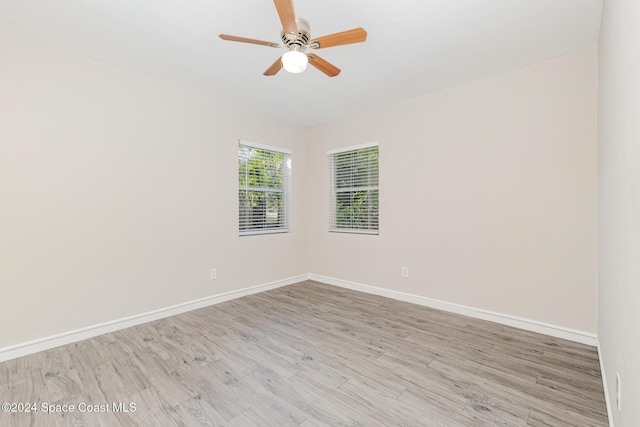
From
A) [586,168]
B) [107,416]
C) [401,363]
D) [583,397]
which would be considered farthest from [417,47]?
[107,416]

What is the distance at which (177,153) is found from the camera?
3.19m

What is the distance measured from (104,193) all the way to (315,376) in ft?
8.22

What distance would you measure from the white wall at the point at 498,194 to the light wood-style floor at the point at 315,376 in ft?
1.47

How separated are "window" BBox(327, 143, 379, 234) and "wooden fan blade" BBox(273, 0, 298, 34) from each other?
2.35 metres

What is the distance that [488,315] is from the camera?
2.93 m

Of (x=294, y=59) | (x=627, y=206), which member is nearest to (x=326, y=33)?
(x=294, y=59)

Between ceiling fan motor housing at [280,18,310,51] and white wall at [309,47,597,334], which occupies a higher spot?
ceiling fan motor housing at [280,18,310,51]

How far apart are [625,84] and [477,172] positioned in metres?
1.96

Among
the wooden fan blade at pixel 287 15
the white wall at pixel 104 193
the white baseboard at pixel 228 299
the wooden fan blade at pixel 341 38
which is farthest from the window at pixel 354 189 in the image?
the wooden fan blade at pixel 287 15

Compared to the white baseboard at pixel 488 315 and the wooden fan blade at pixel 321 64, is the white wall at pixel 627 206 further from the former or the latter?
the wooden fan blade at pixel 321 64

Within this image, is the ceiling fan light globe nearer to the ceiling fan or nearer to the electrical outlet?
the ceiling fan

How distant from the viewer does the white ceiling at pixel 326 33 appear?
1.93 meters

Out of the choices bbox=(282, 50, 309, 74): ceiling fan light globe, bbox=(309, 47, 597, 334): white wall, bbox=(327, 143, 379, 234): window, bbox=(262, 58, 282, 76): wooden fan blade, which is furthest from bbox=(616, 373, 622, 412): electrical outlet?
bbox=(327, 143, 379, 234): window

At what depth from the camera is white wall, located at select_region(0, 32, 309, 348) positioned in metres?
2.27
